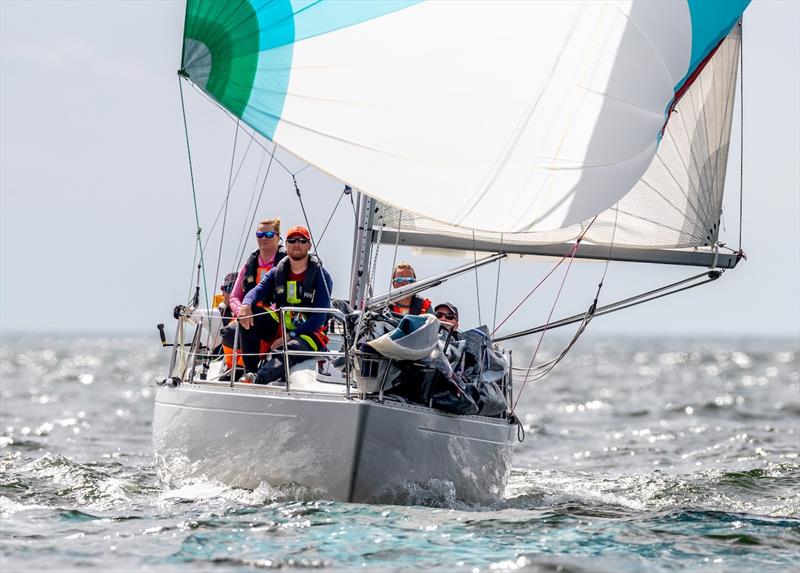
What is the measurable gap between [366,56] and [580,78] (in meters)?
1.48

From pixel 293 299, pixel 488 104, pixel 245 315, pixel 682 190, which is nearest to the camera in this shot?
pixel 488 104

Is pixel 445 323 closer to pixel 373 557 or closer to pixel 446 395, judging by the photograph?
pixel 446 395

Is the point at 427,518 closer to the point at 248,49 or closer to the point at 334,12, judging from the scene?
the point at 248,49

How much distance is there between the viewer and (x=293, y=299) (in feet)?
30.9

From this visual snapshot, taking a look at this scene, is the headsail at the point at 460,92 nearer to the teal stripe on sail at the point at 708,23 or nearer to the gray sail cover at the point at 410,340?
the teal stripe on sail at the point at 708,23

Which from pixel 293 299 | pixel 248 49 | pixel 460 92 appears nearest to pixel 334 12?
pixel 248 49

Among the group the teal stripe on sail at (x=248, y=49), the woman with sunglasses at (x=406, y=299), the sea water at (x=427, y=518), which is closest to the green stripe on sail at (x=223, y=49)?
the teal stripe on sail at (x=248, y=49)

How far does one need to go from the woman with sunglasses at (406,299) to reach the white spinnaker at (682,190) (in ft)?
2.95

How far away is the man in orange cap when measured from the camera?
9281mm

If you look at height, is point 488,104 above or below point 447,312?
above

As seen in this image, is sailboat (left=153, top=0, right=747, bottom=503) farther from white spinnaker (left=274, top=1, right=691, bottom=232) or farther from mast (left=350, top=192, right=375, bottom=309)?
mast (left=350, top=192, right=375, bottom=309)

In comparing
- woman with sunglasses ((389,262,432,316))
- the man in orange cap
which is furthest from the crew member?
the man in orange cap

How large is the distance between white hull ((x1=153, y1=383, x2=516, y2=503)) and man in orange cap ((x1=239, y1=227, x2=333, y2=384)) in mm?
576

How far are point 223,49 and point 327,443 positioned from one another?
2.70 meters
